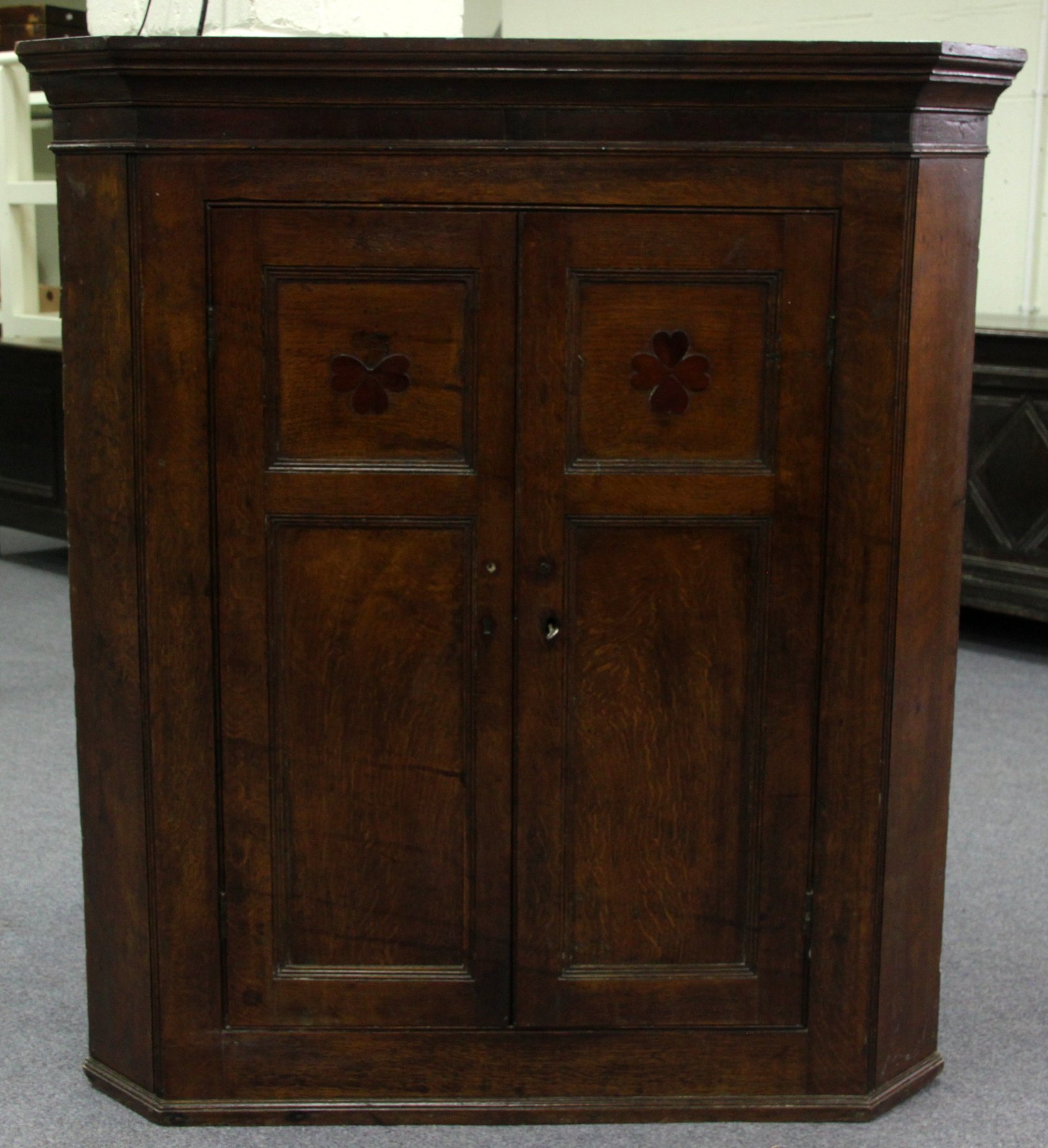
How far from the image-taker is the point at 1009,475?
4652mm

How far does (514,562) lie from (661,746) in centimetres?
32

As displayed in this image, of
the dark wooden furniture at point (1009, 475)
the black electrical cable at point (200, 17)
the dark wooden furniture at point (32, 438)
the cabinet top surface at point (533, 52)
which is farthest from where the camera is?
the dark wooden furniture at point (32, 438)

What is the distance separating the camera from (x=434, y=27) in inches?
A: 109

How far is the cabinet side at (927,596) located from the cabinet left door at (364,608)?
524mm

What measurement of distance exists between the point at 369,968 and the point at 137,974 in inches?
12.7

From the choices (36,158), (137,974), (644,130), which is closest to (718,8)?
(36,158)

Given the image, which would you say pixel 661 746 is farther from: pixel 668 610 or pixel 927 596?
pixel 927 596

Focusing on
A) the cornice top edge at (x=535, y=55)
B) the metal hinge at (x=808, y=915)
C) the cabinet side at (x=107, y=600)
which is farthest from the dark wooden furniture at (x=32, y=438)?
the metal hinge at (x=808, y=915)

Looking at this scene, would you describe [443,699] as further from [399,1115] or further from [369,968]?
[399,1115]

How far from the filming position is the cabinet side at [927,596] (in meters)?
2.05

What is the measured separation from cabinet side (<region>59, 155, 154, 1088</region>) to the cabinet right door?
0.51m

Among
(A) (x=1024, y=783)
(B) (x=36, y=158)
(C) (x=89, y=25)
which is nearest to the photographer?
(C) (x=89, y=25)

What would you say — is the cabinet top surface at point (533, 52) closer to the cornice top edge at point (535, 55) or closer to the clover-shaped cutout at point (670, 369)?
the cornice top edge at point (535, 55)

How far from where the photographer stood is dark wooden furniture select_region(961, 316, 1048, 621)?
4.55 metres
